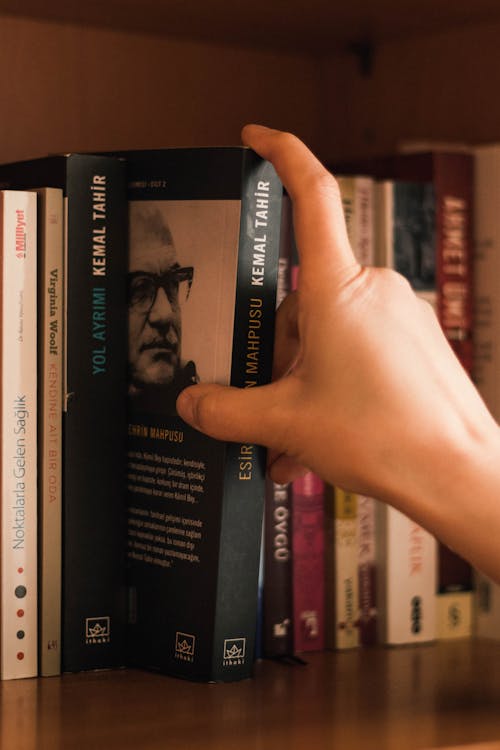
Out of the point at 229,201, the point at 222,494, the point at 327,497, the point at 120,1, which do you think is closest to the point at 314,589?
the point at 327,497

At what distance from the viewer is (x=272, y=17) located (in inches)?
48.7

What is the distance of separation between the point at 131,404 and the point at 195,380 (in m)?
0.07

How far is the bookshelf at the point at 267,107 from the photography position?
2.81ft

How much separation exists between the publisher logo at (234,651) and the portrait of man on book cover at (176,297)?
0.56 feet

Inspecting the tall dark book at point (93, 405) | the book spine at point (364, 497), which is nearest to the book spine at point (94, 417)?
the tall dark book at point (93, 405)

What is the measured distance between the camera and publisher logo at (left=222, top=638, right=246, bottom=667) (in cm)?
92

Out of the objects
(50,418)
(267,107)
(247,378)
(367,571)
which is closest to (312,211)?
(247,378)

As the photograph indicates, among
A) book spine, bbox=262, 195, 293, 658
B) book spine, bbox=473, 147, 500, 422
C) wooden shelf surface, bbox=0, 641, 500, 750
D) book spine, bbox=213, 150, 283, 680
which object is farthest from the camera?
book spine, bbox=473, 147, 500, 422

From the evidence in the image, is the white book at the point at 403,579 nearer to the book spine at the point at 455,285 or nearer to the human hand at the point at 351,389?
the book spine at the point at 455,285

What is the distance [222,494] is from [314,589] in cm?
18

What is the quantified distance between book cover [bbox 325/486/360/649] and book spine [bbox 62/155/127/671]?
181 mm

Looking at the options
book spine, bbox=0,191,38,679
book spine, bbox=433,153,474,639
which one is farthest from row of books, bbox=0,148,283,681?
book spine, bbox=433,153,474,639

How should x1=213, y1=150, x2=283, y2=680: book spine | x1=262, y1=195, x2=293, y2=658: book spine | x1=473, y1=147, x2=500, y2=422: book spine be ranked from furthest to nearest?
1. x1=473, y1=147, x2=500, y2=422: book spine
2. x1=262, y1=195, x2=293, y2=658: book spine
3. x1=213, y1=150, x2=283, y2=680: book spine

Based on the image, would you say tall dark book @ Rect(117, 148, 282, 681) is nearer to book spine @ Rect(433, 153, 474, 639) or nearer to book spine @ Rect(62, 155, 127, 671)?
book spine @ Rect(62, 155, 127, 671)
